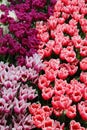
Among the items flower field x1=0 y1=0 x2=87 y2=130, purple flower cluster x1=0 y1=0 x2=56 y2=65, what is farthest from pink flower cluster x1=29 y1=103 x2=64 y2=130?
purple flower cluster x1=0 y1=0 x2=56 y2=65

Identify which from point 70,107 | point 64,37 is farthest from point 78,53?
point 70,107

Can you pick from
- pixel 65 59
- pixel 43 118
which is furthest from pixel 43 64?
pixel 43 118

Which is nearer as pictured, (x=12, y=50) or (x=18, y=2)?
(x=12, y=50)

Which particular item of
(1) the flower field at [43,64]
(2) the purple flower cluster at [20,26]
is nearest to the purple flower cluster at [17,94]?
(1) the flower field at [43,64]

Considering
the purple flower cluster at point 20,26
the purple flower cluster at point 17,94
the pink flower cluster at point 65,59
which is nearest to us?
the purple flower cluster at point 17,94

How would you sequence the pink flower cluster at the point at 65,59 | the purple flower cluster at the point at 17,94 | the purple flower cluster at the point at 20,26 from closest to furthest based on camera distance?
1. the purple flower cluster at the point at 17,94
2. the pink flower cluster at the point at 65,59
3. the purple flower cluster at the point at 20,26

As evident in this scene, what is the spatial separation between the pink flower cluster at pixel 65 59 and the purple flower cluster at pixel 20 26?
68 millimetres

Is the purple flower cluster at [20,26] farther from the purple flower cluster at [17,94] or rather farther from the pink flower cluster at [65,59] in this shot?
the purple flower cluster at [17,94]

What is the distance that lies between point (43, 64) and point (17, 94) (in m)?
0.39

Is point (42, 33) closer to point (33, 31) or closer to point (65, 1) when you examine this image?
point (33, 31)

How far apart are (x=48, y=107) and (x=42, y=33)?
0.88 metres

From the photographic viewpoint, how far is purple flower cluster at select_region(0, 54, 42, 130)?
2.19 metres

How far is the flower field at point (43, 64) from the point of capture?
2.25 metres

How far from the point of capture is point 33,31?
2.98m
